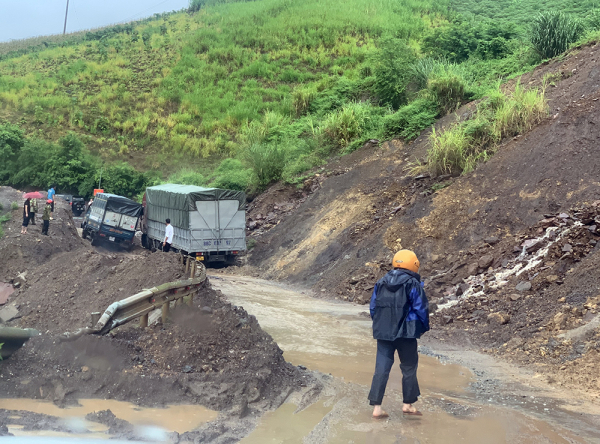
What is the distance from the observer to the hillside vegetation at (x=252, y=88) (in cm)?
2834

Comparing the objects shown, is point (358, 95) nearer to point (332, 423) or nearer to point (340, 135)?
point (340, 135)

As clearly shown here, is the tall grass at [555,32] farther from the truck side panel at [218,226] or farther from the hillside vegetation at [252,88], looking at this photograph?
the truck side panel at [218,226]

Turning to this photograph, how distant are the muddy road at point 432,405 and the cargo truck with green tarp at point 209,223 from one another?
12.4 metres

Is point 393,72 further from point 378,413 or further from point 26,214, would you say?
point 378,413

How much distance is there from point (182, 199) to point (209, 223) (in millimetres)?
1422

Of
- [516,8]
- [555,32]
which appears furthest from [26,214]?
[516,8]

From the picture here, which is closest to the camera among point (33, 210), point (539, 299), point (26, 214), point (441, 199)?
point (539, 299)

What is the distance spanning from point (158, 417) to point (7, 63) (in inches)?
2664

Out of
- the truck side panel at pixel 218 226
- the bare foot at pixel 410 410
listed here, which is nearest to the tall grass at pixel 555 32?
the truck side panel at pixel 218 226

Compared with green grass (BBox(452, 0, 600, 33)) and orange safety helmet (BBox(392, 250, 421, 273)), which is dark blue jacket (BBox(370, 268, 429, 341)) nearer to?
orange safety helmet (BBox(392, 250, 421, 273))

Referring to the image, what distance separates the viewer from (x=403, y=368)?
6180 millimetres

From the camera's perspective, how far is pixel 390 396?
686 cm

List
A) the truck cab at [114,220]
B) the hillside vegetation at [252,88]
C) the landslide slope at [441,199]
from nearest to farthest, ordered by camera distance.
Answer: the landslide slope at [441,199] < the truck cab at [114,220] < the hillside vegetation at [252,88]

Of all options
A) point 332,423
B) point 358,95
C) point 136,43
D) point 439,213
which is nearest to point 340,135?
point 358,95
